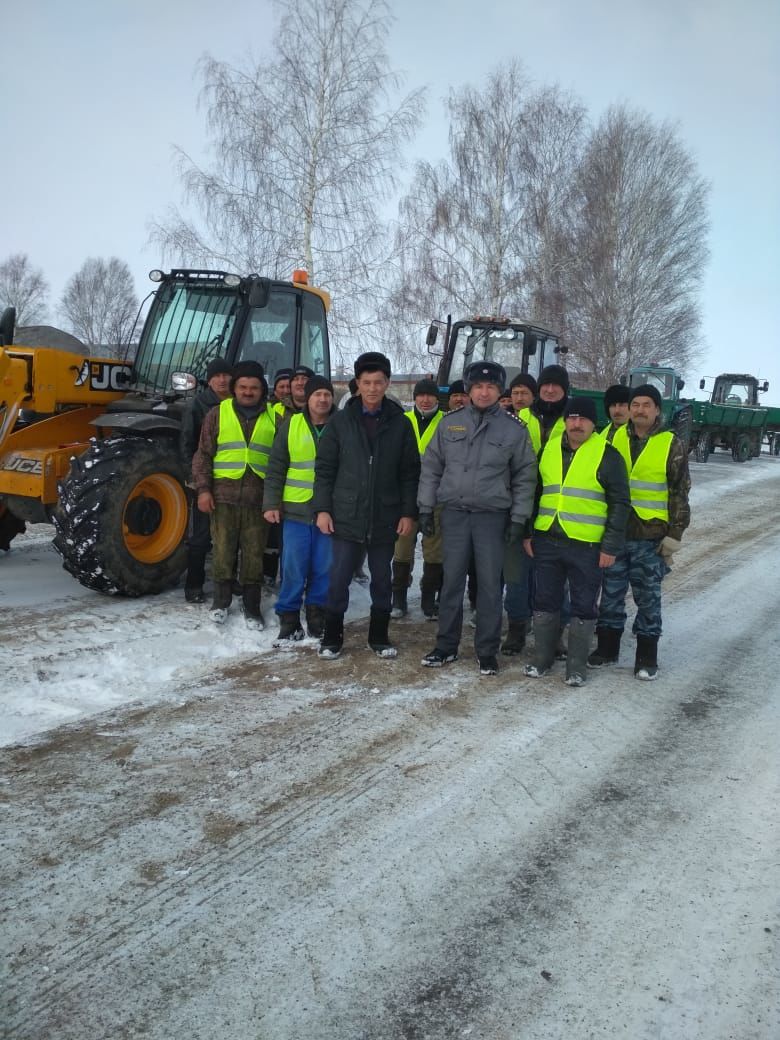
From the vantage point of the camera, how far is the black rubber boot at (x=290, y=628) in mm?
5707

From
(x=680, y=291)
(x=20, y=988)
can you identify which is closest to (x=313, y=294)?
(x=20, y=988)

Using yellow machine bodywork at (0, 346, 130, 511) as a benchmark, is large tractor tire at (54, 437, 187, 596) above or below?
below

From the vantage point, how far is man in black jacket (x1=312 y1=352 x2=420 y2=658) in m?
5.33

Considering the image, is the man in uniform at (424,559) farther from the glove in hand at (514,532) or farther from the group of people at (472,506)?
the glove in hand at (514,532)

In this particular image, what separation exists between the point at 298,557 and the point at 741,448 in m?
19.3

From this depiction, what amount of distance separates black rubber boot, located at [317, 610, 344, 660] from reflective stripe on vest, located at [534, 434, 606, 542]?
4.82 feet

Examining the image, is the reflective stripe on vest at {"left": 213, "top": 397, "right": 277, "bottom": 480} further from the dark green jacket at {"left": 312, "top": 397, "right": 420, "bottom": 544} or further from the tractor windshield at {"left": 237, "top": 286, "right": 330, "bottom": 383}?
the tractor windshield at {"left": 237, "top": 286, "right": 330, "bottom": 383}

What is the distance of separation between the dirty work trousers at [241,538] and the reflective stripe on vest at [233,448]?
24 cm

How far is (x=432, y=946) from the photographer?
104 inches

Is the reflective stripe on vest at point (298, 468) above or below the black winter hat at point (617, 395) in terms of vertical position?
below

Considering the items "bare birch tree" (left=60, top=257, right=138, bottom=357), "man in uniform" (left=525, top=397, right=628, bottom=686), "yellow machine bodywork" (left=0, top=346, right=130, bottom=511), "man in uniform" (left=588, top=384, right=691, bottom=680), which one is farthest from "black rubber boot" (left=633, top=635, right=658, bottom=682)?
"bare birch tree" (left=60, top=257, right=138, bottom=357)

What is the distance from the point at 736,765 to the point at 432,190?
21.2 meters

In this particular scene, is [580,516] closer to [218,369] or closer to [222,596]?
[222,596]

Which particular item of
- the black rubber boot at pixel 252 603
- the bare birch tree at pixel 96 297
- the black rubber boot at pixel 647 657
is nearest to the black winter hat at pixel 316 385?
the black rubber boot at pixel 252 603
